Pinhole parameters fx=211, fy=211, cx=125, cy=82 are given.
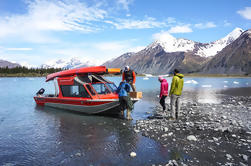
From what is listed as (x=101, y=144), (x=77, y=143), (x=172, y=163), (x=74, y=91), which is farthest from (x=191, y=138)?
(x=74, y=91)

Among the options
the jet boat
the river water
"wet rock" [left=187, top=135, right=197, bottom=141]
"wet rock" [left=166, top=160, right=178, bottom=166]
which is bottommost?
the river water

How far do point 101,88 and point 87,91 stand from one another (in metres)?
1.42

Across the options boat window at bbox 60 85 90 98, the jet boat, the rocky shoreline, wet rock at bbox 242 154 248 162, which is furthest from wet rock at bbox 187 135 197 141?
boat window at bbox 60 85 90 98

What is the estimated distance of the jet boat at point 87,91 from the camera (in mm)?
17172

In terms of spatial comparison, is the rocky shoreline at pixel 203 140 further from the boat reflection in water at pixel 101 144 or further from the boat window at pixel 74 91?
the boat window at pixel 74 91

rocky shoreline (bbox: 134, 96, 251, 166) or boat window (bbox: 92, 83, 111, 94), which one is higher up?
boat window (bbox: 92, 83, 111, 94)

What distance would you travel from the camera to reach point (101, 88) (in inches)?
732

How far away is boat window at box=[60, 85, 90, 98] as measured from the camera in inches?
713

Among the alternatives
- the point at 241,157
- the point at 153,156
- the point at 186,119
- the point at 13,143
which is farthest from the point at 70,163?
the point at 186,119

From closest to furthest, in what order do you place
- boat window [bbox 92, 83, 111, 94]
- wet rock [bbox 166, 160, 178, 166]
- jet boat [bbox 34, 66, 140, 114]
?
wet rock [bbox 166, 160, 178, 166] → jet boat [bbox 34, 66, 140, 114] → boat window [bbox 92, 83, 111, 94]

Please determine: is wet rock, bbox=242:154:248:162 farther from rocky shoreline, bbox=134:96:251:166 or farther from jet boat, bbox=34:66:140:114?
jet boat, bbox=34:66:140:114

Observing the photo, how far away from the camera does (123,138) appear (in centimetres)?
1195

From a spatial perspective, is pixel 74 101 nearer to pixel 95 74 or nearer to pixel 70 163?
pixel 95 74

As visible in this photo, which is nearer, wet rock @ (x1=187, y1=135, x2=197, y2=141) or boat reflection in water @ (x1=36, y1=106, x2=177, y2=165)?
boat reflection in water @ (x1=36, y1=106, x2=177, y2=165)
